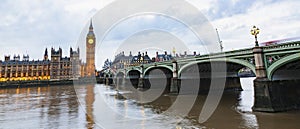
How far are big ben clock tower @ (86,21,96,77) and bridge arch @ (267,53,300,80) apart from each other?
14200cm

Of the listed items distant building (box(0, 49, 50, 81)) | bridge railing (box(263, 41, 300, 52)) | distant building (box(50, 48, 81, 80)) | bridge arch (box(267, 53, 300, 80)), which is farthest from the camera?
distant building (box(50, 48, 81, 80))

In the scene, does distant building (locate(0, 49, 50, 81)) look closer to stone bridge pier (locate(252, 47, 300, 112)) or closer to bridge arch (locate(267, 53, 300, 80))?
stone bridge pier (locate(252, 47, 300, 112))

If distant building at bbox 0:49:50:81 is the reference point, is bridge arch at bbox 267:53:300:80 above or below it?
below

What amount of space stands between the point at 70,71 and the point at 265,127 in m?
129

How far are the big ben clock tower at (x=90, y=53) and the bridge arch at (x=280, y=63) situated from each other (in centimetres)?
14200

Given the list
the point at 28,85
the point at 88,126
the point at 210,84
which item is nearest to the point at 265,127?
the point at 88,126

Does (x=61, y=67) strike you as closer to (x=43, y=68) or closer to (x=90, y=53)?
(x=43, y=68)

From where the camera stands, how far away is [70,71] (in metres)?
129

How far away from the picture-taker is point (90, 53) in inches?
6639

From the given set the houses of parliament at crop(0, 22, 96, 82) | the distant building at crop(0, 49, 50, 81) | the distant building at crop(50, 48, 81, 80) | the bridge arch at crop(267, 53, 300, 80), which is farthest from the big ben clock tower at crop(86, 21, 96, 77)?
the bridge arch at crop(267, 53, 300, 80)

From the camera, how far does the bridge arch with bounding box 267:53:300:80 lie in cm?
1573

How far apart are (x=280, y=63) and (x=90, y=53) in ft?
533

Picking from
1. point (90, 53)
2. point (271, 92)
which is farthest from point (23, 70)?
point (271, 92)

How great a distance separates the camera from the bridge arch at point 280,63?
51.6ft
